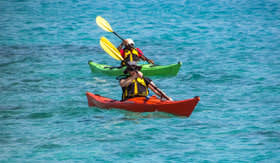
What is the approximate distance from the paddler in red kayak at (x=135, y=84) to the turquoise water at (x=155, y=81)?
1.57ft

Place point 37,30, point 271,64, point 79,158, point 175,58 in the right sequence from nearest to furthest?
point 79,158
point 271,64
point 175,58
point 37,30

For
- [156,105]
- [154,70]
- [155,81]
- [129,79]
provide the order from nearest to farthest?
[156,105], [129,79], [155,81], [154,70]

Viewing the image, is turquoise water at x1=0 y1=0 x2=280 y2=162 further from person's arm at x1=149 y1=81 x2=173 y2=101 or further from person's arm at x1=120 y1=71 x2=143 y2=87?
person's arm at x1=120 y1=71 x2=143 y2=87

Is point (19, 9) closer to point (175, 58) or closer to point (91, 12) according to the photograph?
point (91, 12)

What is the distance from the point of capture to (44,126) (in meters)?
12.2

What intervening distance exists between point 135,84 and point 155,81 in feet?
16.5

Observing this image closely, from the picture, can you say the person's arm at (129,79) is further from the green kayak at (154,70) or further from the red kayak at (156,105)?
the green kayak at (154,70)

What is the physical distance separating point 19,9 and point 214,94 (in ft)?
69.7

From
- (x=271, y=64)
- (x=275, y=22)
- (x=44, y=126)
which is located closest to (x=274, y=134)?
(x=44, y=126)

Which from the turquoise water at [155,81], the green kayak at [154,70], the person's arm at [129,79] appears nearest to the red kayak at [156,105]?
the turquoise water at [155,81]

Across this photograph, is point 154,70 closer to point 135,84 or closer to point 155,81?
point 155,81

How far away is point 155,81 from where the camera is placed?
669 inches

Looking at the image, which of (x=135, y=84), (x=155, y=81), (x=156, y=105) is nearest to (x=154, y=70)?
(x=155, y=81)

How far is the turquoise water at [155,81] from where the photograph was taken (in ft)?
35.2
